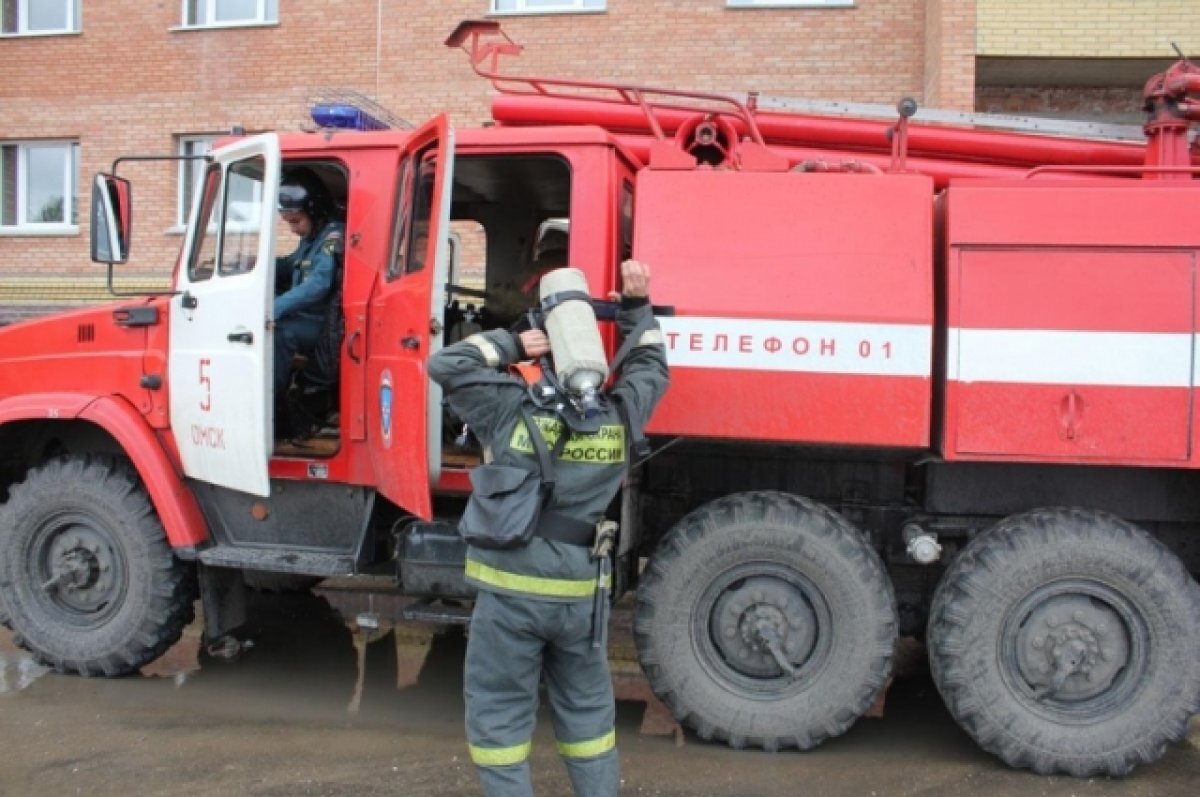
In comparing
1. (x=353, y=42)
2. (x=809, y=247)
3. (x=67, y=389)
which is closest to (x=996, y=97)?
(x=353, y=42)

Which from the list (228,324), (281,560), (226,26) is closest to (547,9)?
(226,26)

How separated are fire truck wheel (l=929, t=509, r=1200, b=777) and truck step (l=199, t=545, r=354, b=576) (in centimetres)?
247

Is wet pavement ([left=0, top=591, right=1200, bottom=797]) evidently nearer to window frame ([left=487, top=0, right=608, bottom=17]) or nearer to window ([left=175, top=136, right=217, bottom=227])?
window ([left=175, top=136, right=217, bottom=227])

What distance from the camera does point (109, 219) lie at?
4.45 meters

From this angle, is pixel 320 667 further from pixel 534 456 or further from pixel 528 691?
pixel 534 456

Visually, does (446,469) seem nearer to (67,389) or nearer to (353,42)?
(67,389)

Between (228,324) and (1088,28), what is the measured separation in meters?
8.55

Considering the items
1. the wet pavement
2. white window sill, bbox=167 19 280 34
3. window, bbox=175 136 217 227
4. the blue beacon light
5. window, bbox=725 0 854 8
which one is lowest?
the wet pavement

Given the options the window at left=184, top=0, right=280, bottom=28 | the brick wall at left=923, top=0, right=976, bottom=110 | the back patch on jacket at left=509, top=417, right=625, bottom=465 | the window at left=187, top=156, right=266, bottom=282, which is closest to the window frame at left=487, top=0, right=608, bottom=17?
the window at left=184, top=0, right=280, bottom=28

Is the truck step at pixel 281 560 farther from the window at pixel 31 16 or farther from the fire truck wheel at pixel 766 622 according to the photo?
the window at pixel 31 16

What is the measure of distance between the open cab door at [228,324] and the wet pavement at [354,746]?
3.47ft

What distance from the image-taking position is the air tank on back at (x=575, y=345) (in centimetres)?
298

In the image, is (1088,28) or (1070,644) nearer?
(1070,644)

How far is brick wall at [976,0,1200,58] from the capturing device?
9.34 metres
